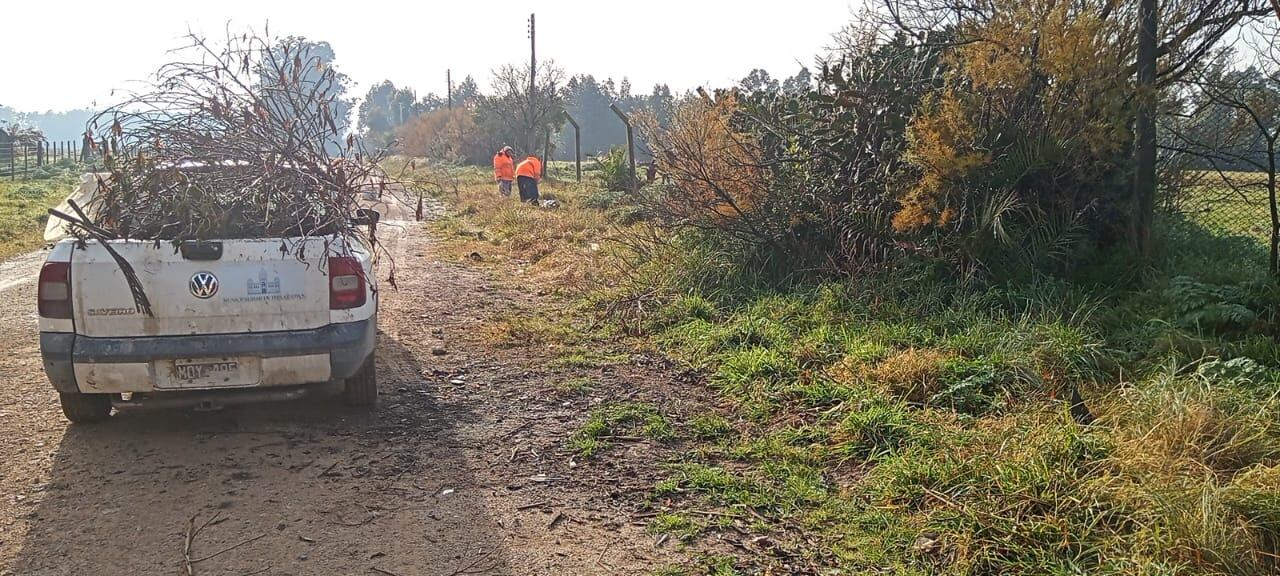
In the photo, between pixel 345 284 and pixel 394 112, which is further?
pixel 394 112

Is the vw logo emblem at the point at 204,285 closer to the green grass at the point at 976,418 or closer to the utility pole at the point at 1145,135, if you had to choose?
the green grass at the point at 976,418

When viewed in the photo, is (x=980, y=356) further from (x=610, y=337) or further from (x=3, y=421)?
(x=3, y=421)

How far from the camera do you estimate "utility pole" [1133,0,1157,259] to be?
6444 mm

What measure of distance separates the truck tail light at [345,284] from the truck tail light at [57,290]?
1266 millimetres

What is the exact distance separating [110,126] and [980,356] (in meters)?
5.59

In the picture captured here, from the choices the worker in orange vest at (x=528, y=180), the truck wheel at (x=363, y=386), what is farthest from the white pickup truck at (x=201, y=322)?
the worker in orange vest at (x=528, y=180)

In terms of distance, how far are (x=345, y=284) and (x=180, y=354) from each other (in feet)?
2.95

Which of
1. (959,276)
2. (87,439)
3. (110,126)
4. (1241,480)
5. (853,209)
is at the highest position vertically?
(110,126)

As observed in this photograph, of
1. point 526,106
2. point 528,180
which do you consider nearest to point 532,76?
point 526,106

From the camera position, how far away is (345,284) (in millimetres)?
5059

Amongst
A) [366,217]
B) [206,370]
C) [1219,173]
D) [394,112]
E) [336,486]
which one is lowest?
[336,486]

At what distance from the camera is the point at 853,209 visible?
7.96 metres

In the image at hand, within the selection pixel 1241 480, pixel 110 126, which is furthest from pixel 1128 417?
pixel 110 126

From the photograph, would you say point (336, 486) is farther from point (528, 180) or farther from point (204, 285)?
point (528, 180)
